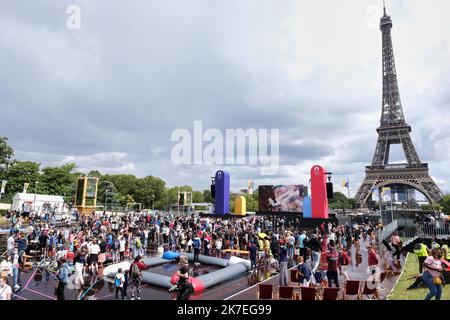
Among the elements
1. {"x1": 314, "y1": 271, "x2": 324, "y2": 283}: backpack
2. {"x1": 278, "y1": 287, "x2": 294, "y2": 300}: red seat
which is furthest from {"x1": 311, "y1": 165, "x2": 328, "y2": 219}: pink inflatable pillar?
{"x1": 278, "y1": 287, "x2": 294, "y2": 300}: red seat

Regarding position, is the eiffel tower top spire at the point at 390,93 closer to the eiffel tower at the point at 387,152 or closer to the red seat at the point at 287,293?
the eiffel tower at the point at 387,152

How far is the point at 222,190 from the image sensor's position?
1457 inches

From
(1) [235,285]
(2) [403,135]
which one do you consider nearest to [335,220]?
(1) [235,285]

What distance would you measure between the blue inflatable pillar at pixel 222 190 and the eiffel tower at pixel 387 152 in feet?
106

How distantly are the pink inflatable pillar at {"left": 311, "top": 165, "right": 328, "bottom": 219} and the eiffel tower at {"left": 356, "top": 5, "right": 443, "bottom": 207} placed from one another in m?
30.3

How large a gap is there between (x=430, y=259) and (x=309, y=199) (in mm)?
25129

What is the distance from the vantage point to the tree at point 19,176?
50.5 metres

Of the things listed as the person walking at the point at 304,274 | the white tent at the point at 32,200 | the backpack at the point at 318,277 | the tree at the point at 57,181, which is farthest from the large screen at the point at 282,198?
the tree at the point at 57,181

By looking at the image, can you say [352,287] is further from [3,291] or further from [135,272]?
[3,291]

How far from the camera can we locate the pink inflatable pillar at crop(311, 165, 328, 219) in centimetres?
2880

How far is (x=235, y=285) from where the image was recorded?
11.5 m

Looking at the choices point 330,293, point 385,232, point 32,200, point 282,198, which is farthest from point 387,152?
point 32,200
